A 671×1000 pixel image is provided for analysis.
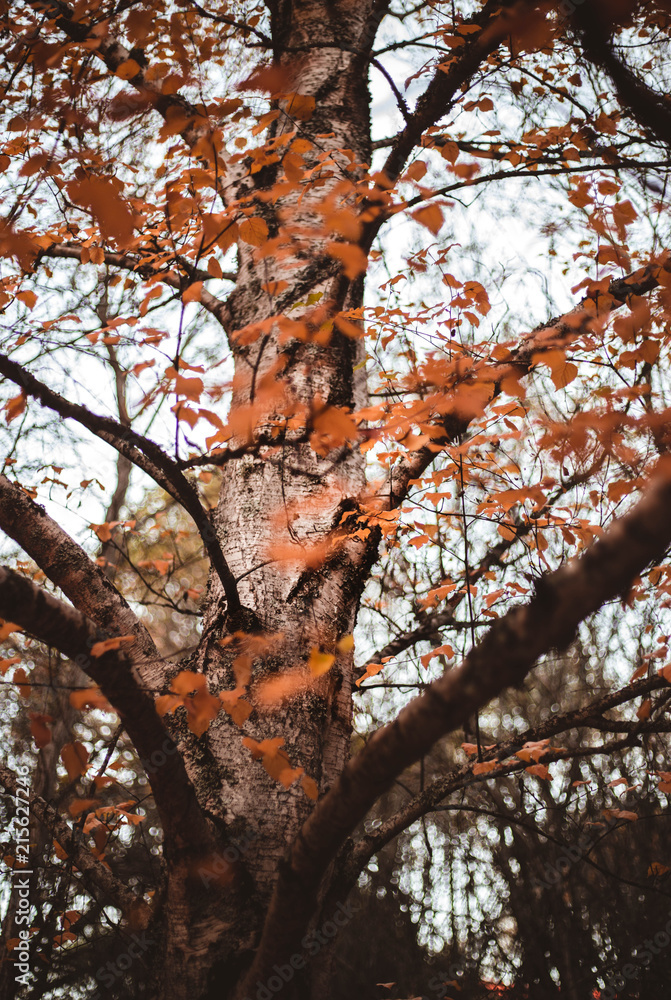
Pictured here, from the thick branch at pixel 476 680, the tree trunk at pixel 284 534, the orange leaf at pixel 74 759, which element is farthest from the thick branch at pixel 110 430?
the thick branch at pixel 476 680

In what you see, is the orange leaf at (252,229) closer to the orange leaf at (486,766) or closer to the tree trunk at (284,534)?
the tree trunk at (284,534)

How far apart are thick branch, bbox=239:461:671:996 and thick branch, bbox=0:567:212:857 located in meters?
0.32

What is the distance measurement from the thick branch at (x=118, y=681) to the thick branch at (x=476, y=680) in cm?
32

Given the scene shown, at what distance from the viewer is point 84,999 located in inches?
188

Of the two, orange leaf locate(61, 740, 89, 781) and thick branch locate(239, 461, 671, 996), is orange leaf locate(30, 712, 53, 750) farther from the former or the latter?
thick branch locate(239, 461, 671, 996)

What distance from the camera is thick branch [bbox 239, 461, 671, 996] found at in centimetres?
78

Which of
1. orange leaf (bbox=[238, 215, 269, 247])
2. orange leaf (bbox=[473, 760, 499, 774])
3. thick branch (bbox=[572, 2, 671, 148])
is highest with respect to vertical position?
orange leaf (bbox=[238, 215, 269, 247])

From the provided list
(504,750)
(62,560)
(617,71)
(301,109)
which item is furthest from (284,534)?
(301,109)

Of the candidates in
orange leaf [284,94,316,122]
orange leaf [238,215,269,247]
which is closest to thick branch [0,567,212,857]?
orange leaf [238,215,269,247]

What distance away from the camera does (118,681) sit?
4.13 ft

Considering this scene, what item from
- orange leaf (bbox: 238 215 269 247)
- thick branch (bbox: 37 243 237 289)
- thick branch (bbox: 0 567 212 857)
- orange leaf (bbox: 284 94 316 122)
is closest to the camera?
thick branch (bbox: 0 567 212 857)

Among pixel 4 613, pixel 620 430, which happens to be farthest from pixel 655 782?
pixel 4 613

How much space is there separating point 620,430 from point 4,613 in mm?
2570

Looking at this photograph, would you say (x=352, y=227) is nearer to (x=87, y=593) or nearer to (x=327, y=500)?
(x=327, y=500)
